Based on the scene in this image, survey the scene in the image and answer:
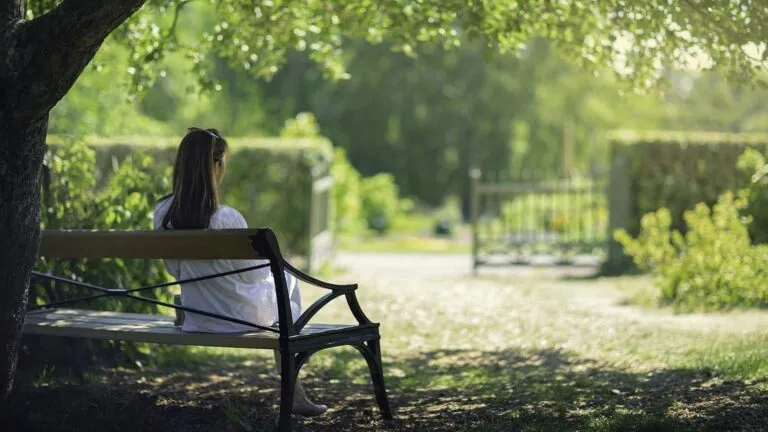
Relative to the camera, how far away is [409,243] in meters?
23.4

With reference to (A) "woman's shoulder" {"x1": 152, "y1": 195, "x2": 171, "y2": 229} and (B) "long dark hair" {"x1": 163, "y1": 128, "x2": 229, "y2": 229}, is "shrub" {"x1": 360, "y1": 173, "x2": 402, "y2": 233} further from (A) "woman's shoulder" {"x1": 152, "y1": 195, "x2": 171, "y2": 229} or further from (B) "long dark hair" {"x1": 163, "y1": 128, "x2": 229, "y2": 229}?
(B) "long dark hair" {"x1": 163, "y1": 128, "x2": 229, "y2": 229}

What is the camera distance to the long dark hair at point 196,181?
19.4 ft

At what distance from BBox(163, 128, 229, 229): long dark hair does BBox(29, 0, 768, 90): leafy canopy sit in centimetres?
158

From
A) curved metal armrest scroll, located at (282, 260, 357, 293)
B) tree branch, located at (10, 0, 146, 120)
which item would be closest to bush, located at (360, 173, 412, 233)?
curved metal armrest scroll, located at (282, 260, 357, 293)

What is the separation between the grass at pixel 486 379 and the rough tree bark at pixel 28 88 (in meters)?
0.83

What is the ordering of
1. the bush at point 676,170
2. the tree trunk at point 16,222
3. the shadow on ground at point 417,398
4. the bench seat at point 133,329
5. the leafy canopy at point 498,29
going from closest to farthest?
the tree trunk at point 16,222 → the bench seat at point 133,329 → the shadow on ground at point 417,398 → the leafy canopy at point 498,29 → the bush at point 676,170

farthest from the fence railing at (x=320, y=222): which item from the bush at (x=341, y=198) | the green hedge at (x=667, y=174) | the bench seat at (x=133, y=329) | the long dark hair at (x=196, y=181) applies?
the long dark hair at (x=196, y=181)

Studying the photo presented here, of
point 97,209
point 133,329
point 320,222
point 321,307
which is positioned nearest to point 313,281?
point 321,307

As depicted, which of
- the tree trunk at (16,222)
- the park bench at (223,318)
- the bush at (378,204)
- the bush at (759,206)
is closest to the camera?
the tree trunk at (16,222)

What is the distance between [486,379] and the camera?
7.48m

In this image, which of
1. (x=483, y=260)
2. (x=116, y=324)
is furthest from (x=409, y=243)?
(x=116, y=324)

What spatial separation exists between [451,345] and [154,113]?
89.8 ft

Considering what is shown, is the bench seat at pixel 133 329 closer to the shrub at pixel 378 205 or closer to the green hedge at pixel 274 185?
the green hedge at pixel 274 185

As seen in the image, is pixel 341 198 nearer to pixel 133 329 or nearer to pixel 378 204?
pixel 378 204
